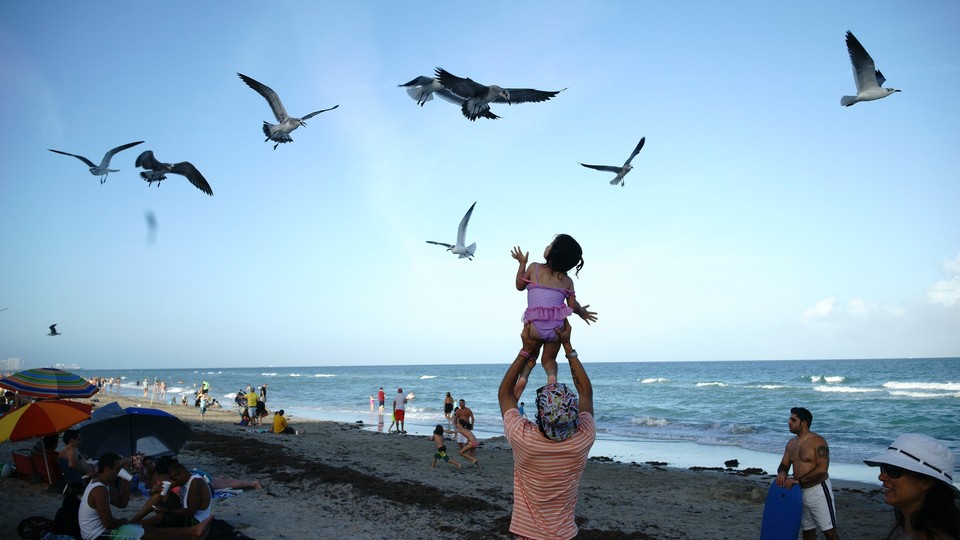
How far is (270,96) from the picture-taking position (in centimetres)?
1050

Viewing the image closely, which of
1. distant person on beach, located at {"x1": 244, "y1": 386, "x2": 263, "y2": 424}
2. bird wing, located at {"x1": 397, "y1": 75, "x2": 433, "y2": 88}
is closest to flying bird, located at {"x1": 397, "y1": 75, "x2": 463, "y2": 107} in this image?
bird wing, located at {"x1": 397, "y1": 75, "x2": 433, "y2": 88}

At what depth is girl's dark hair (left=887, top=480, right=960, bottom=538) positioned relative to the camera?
2.11 metres

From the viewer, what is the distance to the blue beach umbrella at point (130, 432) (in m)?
8.84

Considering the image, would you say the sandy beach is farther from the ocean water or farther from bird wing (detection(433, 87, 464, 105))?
bird wing (detection(433, 87, 464, 105))

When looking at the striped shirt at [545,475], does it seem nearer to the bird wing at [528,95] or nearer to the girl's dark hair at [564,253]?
the girl's dark hair at [564,253]

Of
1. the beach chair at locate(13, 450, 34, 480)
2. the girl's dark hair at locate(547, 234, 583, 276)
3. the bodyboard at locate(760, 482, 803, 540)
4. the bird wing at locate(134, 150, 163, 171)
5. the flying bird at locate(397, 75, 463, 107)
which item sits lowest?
the beach chair at locate(13, 450, 34, 480)

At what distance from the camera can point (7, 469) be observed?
9664 millimetres

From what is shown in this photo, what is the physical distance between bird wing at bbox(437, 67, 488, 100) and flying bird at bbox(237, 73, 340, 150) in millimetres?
2686

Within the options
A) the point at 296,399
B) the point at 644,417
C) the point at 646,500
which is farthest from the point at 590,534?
the point at 296,399

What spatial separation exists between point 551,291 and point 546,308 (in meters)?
0.17

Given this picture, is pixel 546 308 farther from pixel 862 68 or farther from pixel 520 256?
pixel 862 68

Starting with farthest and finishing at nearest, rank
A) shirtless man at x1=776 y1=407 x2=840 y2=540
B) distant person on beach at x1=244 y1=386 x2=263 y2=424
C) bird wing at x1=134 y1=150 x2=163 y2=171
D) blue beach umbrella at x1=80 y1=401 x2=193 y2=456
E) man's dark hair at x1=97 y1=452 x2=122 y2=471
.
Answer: distant person on beach at x1=244 y1=386 x2=263 y2=424, bird wing at x1=134 y1=150 x2=163 y2=171, blue beach umbrella at x1=80 y1=401 x2=193 y2=456, man's dark hair at x1=97 y1=452 x2=122 y2=471, shirtless man at x1=776 y1=407 x2=840 y2=540

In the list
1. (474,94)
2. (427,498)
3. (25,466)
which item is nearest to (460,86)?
(474,94)

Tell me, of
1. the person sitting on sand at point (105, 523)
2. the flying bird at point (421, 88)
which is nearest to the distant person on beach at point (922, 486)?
the person sitting on sand at point (105, 523)
